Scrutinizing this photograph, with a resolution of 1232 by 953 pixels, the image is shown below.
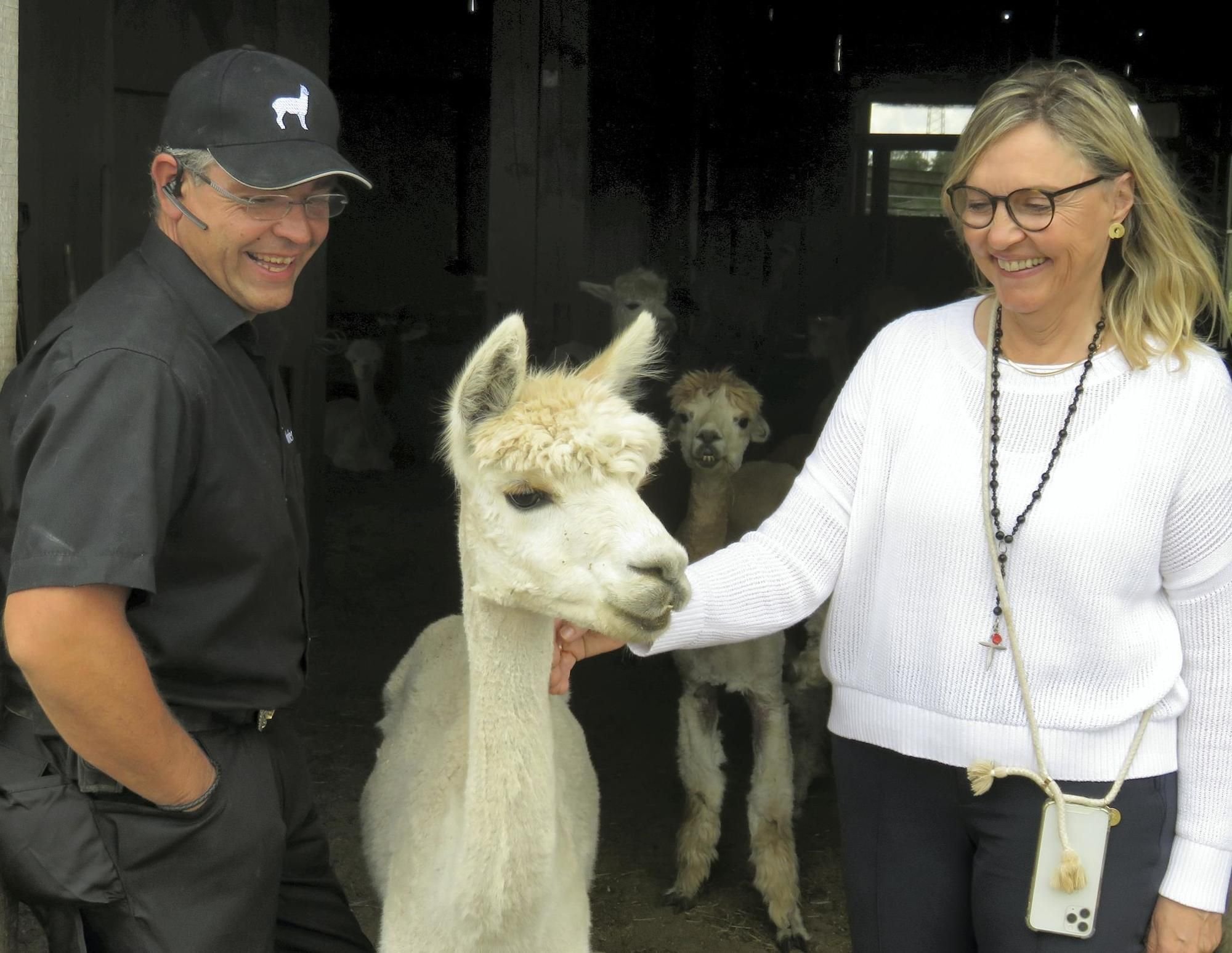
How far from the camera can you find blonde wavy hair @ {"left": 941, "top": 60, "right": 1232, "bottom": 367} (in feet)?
6.35

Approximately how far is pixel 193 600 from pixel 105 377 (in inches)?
14.1

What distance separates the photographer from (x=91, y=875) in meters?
1.90

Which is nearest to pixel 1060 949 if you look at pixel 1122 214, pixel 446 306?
pixel 1122 214

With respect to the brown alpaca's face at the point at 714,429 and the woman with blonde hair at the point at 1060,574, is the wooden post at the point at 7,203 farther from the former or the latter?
the brown alpaca's face at the point at 714,429

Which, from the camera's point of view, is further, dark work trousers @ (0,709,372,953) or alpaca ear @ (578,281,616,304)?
alpaca ear @ (578,281,616,304)

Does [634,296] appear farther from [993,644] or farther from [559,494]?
[993,644]

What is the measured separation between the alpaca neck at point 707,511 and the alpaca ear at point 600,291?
2.76 m

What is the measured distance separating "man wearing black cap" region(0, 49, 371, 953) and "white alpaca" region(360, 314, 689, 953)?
34cm

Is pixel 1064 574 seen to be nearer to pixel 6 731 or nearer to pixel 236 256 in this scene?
pixel 236 256

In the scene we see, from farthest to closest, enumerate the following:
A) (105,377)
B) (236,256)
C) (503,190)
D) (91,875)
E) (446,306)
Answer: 1. (446,306)
2. (503,190)
3. (236,256)
4. (91,875)
5. (105,377)

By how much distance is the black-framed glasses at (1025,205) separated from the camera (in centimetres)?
193

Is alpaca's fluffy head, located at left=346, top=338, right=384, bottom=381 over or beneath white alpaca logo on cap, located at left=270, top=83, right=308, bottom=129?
beneath

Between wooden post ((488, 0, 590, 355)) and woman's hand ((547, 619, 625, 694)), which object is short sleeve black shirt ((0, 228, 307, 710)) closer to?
woman's hand ((547, 619, 625, 694))

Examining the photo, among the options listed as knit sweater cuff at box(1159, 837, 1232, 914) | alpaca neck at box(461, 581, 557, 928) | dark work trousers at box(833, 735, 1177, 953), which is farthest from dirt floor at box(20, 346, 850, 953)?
knit sweater cuff at box(1159, 837, 1232, 914)
